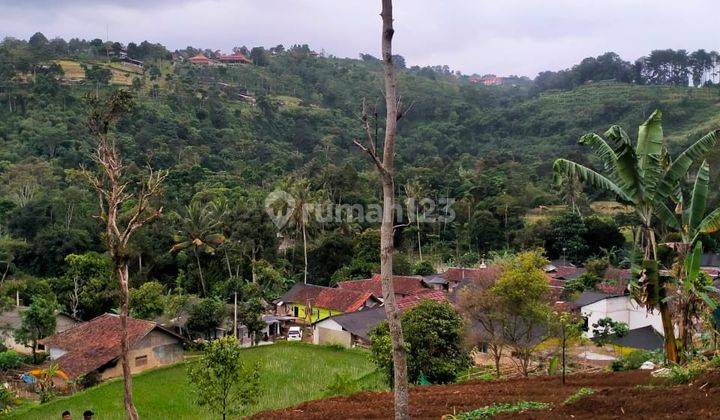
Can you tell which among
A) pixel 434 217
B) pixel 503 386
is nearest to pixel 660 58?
pixel 434 217

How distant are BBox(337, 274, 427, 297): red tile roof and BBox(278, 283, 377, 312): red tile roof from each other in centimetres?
152

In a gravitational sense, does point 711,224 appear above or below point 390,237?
below

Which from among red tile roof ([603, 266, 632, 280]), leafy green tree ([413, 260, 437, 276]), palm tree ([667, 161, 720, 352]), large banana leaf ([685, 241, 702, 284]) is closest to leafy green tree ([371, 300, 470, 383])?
palm tree ([667, 161, 720, 352])

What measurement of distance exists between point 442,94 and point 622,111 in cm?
3410

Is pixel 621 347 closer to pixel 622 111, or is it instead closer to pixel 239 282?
pixel 239 282

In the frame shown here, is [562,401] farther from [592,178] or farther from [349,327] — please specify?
[349,327]

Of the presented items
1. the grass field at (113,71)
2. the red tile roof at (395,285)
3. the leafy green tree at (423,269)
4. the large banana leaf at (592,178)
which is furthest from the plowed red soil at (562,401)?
the grass field at (113,71)

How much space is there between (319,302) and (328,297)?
0.54 meters

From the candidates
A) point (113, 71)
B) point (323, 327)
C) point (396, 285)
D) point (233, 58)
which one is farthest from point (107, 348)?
point (233, 58)

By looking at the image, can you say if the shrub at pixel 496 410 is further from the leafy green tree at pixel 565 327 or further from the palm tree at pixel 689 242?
the leafy green tree at pixel 565 327

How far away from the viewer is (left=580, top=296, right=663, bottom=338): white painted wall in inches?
1078

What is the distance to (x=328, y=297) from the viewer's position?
34688 millimetres

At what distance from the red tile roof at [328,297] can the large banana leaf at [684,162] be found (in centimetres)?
2347

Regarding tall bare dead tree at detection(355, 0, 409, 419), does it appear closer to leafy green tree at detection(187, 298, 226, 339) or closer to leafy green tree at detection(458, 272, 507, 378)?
leafy green tree at detection(458, 272, 507, 378)
